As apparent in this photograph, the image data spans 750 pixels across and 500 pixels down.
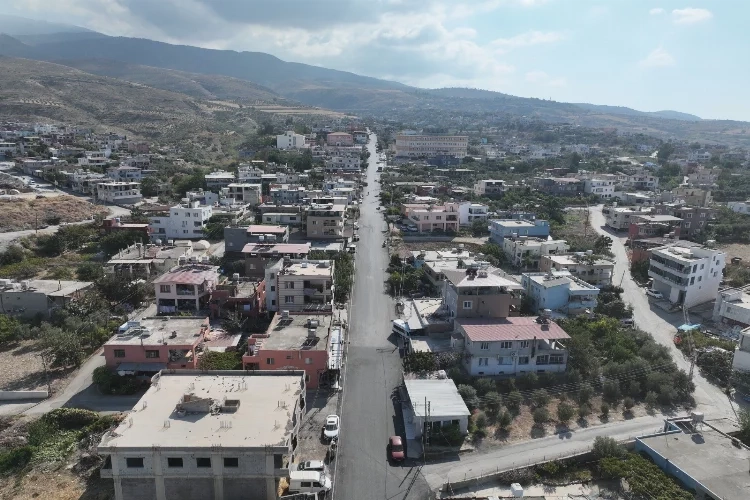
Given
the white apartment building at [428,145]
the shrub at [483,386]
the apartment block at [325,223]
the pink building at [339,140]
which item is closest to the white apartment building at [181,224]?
the apartment block at [325,223]

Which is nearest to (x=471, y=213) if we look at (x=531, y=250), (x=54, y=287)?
(x=531, y=250)

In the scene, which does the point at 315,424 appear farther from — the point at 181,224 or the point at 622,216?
the point at 622,216

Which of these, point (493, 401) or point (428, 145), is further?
point (428, 145)

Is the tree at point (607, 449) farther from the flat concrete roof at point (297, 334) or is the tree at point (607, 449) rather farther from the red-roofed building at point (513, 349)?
the flat concrete roof at point (297, 334)

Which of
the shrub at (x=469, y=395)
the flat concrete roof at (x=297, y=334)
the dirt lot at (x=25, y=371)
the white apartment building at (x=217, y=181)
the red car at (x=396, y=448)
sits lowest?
the dirt lot at (x=25, y=371)

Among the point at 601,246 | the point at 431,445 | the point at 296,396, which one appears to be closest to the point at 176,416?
the point at 296,396

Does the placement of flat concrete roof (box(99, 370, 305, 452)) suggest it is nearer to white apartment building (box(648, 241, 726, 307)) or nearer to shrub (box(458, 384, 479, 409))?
shrub (box(458, 384, 479, 409))
